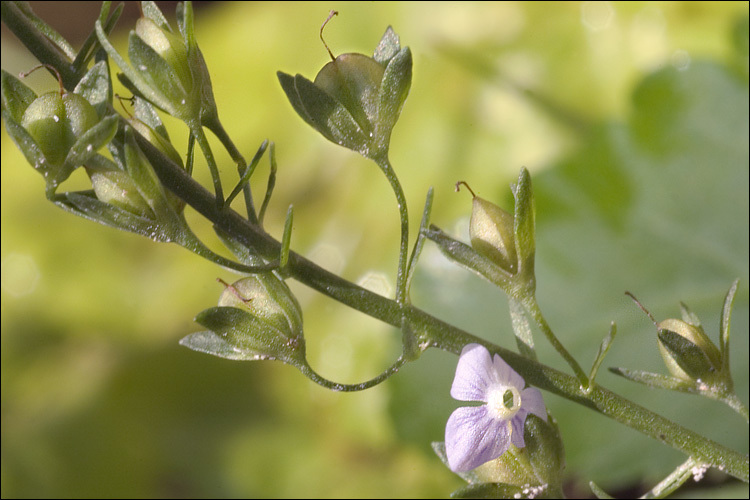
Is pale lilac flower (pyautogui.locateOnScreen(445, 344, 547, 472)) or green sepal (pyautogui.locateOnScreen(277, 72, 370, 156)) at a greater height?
green sepal (pyautogui.locateOnScreen(277, 72, 370, 156))

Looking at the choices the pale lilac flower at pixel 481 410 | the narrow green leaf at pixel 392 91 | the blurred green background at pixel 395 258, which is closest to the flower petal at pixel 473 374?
the pale lilac flower at pixel 481 410

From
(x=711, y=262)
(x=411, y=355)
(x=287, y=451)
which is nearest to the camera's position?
(x=411, y=355)

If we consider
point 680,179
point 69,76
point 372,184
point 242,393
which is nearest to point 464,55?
point 372,184

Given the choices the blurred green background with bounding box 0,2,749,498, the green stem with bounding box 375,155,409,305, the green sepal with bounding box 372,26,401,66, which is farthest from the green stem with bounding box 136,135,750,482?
the blurred green background with bounding box 0,2,749,498

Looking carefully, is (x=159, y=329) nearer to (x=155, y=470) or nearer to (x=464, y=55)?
(x=155, y=470)

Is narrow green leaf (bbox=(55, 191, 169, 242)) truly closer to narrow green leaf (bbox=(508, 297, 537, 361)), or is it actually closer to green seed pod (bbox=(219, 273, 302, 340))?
green seed pod (bbox=(219, 273, 302, 340))

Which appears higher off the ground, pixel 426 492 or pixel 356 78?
pixel 356 78
